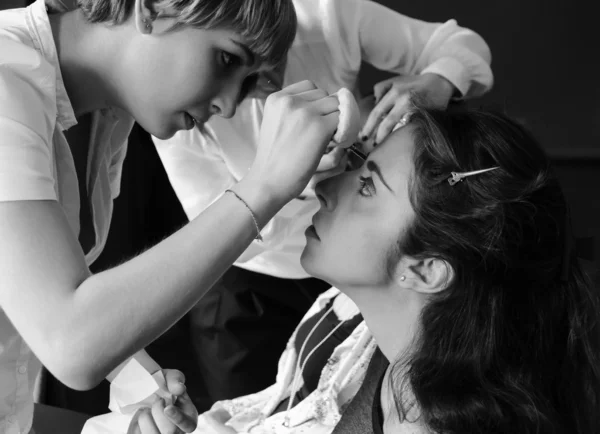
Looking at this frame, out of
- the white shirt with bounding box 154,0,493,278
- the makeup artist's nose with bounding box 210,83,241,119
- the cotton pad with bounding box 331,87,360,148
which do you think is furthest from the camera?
the white shirt with bounding box 154,0,493,278

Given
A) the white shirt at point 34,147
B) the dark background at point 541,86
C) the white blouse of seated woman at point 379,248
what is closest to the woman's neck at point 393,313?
the white blouse of seated woman at point 379,248

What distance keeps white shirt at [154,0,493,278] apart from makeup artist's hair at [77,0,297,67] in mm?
342

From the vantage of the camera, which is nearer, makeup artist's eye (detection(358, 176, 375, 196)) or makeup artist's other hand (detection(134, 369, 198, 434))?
makeup artist's other hand (detection(134, 369, 198, 434))

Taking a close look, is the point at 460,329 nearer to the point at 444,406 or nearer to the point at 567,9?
the point at 444,406

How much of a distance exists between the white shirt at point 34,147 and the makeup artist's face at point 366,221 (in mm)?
315

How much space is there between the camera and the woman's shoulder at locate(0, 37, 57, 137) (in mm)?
642

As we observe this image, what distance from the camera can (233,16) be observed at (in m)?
0.77

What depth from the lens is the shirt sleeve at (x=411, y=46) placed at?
1.17 metres

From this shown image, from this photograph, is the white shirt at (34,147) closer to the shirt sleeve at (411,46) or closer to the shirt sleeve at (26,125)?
the shirt sleeve at (26,125)

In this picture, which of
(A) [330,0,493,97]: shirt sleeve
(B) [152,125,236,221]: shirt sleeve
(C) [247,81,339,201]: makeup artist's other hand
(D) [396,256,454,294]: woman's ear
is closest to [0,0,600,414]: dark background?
(B) [152,125,236,221]: shirt sleeve

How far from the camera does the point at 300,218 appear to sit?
1.30 meters

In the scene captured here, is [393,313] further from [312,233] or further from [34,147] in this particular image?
[34,147]

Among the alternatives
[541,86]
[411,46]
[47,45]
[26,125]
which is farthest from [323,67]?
[541,86]

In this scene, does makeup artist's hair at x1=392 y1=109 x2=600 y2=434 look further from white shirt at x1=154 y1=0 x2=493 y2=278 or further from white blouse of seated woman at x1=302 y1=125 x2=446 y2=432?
white shirt at x1=154 y1=0 x2=493 y2=278
